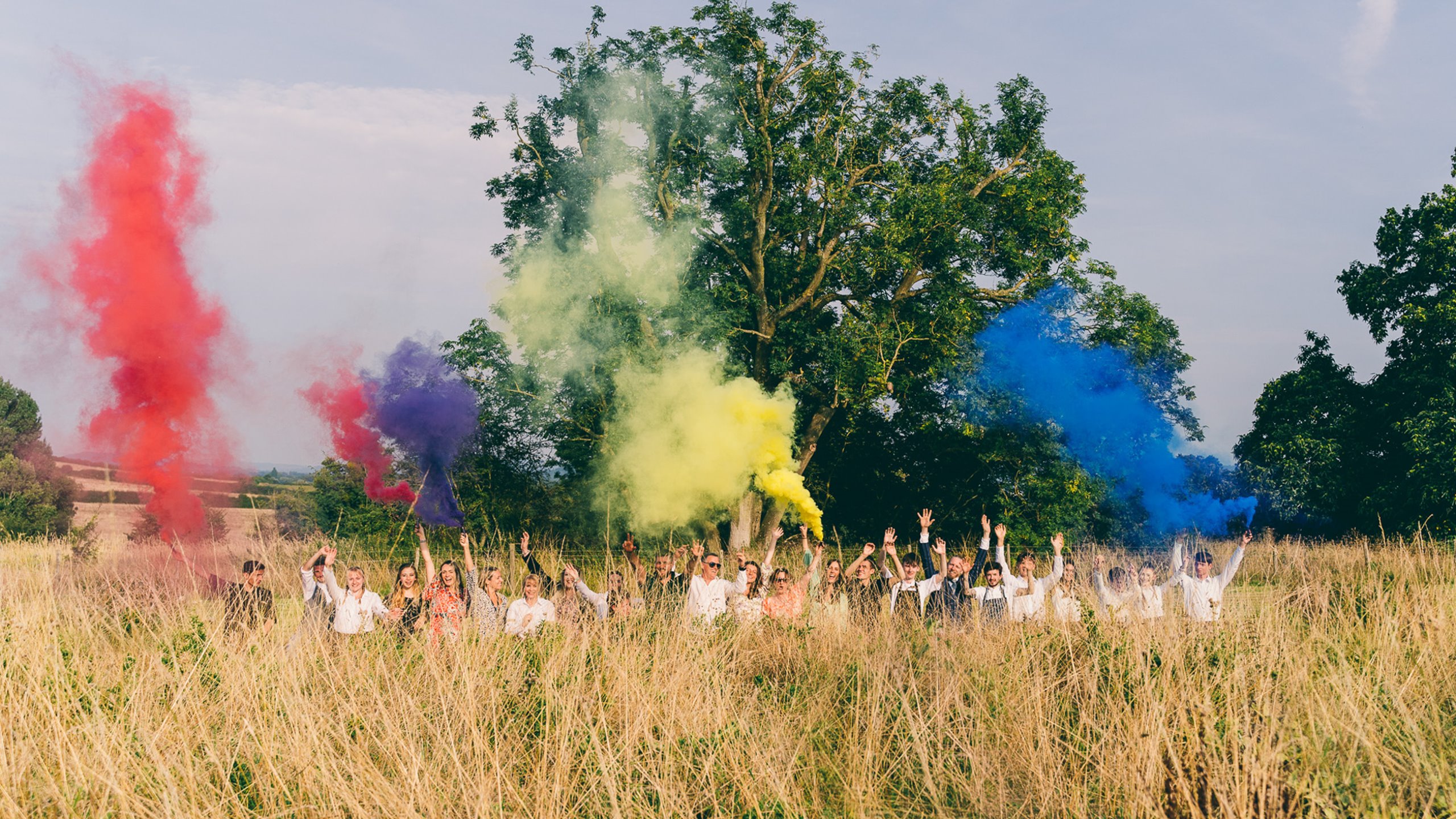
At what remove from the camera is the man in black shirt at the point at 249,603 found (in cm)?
626

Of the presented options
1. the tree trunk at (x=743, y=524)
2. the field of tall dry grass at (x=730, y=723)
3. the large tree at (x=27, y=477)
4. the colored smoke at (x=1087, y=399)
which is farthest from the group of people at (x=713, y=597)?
the large tree at (x=27, y=477)

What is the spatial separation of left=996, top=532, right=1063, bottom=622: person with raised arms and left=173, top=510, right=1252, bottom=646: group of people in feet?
0.05

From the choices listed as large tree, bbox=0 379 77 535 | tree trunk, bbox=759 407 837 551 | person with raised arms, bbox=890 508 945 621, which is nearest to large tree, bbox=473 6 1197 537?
tree trunk, bbox=759 407 837 551

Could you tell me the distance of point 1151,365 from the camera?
18.8 meters

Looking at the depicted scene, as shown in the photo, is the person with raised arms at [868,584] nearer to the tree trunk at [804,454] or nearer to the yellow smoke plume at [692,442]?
the yellow smoke plume at [692,442]

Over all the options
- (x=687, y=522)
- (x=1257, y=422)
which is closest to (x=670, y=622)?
(x=687, y=522)

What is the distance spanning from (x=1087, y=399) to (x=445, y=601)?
14276 mm

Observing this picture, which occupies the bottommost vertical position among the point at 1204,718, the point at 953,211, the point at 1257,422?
the point at 1204,718

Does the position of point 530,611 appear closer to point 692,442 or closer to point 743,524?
point 692,442

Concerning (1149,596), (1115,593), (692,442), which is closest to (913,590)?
(1115,593)

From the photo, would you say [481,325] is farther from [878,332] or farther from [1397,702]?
[1397,702]

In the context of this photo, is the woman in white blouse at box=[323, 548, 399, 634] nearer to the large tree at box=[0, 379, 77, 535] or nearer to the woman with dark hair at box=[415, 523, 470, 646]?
the woman with dark hair at box=[415, 523, 470, 646]

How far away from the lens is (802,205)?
62.7 ft

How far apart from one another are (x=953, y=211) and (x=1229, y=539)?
8.94m
